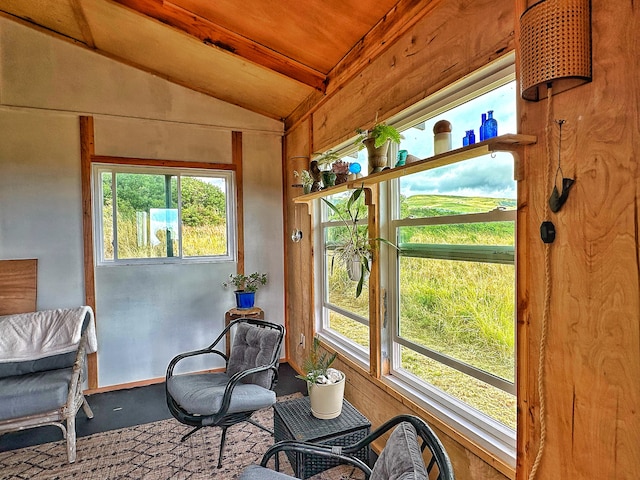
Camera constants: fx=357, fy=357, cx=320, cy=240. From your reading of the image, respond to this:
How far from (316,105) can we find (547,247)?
7.74 feet

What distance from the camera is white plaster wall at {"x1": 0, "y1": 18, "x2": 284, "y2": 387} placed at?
3.16 metres

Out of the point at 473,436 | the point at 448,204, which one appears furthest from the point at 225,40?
the point at 473,436

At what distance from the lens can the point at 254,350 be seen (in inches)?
106

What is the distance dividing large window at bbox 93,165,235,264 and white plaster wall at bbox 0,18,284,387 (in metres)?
0.15

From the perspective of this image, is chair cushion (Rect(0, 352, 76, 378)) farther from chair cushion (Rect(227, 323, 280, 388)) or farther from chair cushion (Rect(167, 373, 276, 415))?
chair cushion (Rect(227, 323, 280, 388))

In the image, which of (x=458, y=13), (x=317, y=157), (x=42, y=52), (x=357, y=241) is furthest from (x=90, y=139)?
(x=458, y=13)

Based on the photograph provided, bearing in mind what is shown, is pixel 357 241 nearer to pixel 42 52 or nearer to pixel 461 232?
pixel 461 232

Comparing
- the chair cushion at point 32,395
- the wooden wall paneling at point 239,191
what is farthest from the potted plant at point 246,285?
the chair cushion at point 32,395

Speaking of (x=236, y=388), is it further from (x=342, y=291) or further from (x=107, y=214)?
(x=107, y=214)

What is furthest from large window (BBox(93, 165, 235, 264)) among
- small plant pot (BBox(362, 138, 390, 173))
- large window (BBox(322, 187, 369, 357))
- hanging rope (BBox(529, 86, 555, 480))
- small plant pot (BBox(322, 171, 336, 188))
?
hanging rope (BBox(529, 86, 555, 480))

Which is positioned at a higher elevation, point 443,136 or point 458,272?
point 443,136

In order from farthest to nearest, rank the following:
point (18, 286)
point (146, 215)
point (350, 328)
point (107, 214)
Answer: point (146, 215) < point (107, 214) < point (18, 286) < point (350, 328)

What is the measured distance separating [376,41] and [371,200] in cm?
96

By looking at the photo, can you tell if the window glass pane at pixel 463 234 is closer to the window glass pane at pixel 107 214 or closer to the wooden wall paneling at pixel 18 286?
the window glass pane at pixel 107 214
